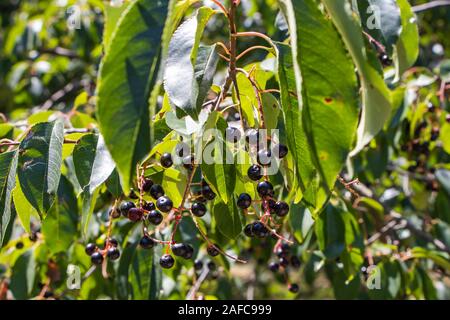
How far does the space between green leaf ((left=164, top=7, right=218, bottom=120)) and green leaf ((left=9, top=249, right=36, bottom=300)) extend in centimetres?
127

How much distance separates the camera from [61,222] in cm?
170

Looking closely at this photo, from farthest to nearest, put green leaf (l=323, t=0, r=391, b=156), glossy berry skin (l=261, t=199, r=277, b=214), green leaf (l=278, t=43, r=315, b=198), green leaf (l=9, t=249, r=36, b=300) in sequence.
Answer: green leaf (l=9, t=249, r=36, b=300)
glossy berry skin (l=261, t=199, r=277, b=214)
green leaf (l=278, t=43, r=315, b=198)
green leaf (l=323, t=0, r=391, b=156)

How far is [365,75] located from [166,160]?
588 mm

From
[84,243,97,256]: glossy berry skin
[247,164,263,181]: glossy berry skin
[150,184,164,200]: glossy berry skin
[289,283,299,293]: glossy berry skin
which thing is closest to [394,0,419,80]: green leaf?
[247,164,263,181]: glossy berry skin

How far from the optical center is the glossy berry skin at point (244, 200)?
44.6 inches

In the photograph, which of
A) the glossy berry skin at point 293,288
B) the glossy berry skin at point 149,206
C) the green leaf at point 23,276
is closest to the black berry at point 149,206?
the glossy berry skin at point 149,206

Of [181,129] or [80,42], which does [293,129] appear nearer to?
[181,129]

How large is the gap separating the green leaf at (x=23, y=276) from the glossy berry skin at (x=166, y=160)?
1.04 meters

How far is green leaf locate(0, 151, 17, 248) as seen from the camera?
3.66 feet

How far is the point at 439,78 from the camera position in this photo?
2227mm

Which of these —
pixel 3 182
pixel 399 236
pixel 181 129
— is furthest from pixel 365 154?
pixel 3 182

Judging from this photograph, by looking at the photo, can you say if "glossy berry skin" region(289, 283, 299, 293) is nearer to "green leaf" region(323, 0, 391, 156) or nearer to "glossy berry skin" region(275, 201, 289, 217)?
"glossy berry skin" region(275, 201, 289, 217)
